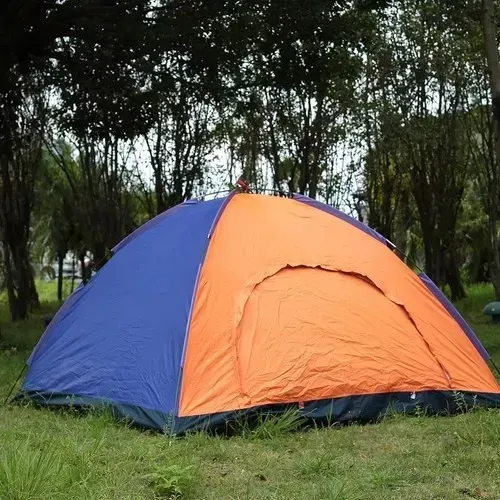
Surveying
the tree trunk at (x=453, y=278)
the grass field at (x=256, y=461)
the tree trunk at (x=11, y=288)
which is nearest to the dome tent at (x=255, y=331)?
the grass field at (x=256, y=461)

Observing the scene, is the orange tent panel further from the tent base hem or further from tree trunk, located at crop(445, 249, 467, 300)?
tree trunk, located at crop(445, 249, 467, 300)

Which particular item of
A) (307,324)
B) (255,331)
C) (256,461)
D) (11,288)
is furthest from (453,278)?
(256,461)

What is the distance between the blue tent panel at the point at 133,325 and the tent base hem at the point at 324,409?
8cm

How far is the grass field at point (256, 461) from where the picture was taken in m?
3.88

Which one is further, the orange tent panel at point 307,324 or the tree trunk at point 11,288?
the tree trunk at point 11,288

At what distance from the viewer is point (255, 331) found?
18.7 ft

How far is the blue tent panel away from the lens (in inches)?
223

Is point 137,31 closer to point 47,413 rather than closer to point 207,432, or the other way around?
point 47,413

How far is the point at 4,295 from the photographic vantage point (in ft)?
101

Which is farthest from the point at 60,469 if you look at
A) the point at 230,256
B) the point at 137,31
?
the point at 137,31

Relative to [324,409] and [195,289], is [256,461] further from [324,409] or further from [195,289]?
[195,289]

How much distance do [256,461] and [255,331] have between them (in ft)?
4.23

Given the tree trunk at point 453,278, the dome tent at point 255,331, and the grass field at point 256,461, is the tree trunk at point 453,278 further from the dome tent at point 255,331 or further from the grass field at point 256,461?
the grass field at point 256,461

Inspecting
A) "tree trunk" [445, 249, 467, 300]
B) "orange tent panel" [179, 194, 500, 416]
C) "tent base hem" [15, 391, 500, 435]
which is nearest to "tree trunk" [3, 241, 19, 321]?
"tree trunk" [445, 249, 467, 300]
